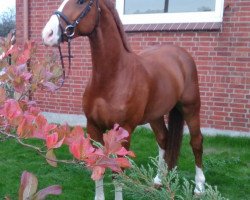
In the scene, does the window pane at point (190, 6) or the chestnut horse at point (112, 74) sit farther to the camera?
the window pane at point (190, 6)

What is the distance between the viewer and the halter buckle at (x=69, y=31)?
97.7 inches

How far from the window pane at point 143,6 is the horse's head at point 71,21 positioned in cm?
321

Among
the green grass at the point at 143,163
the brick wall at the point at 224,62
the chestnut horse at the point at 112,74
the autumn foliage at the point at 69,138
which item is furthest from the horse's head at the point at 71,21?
the brick wall at the point at 224,62

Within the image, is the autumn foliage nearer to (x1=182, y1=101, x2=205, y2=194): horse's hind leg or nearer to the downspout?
(x1=182, y1=101, x2=205, y2=194): horse's hind leg

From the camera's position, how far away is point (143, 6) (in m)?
5.84

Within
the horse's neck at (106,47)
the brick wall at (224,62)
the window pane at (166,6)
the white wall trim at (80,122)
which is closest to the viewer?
the horse's neck at (106,47)

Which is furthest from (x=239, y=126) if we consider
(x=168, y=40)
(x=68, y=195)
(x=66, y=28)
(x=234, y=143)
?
(x=66, y=28)

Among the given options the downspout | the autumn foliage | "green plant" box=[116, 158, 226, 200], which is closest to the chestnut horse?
"green plant" box=[116, 158, 226, 200]

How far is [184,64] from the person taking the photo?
12.3 feet

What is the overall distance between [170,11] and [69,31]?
338 centimetres

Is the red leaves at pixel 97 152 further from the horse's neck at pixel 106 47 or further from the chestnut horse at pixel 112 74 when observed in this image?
the horse's neck at pixel 106 47

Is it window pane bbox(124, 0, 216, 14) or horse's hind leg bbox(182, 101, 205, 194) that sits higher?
window pane bbox(124, 0, 216, 14)

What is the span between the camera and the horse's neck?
2754 millimetres

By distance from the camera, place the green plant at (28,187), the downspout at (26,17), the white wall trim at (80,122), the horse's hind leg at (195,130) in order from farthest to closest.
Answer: the downspout at (26,17), the white wall trim at (80,122), the horse's hind leg at (195,130), the green plant at (28,187)
